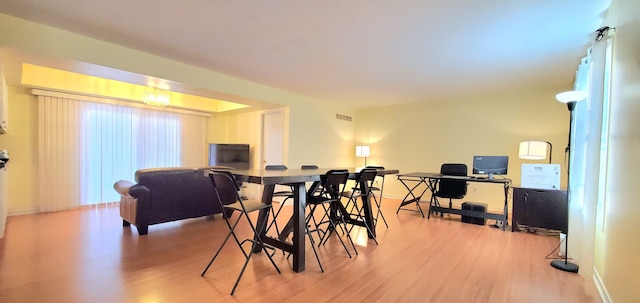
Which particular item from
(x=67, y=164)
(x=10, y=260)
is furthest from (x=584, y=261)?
(x=67, y=164)

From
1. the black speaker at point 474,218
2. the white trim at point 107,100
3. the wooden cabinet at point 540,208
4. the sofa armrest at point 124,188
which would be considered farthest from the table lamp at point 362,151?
the sofa armrest at point 124,188

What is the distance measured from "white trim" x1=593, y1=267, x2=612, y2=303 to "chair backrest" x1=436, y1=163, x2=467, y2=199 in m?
2.26

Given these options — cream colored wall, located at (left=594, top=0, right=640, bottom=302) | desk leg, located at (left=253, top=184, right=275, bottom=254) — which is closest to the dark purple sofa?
Result: desk leg, located at (left=253, top=184, right=275, bottom=254)

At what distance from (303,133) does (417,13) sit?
3.80m

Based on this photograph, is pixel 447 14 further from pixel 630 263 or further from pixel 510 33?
pixel 630 263

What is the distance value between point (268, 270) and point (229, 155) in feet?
13.9

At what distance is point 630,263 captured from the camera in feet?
5.24

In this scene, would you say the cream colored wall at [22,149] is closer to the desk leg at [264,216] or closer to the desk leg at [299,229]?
the desk leg at [264,216]

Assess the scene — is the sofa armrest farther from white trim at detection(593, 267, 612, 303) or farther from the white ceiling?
white trim at detection(593, 267, 612, 303)

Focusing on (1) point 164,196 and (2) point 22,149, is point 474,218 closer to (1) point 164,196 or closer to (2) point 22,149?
(1) point 164,196

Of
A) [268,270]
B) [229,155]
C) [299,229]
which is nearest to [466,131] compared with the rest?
[299,229]

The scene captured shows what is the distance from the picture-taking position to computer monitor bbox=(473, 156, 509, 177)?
4312 millimetres

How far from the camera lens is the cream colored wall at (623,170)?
1.59m

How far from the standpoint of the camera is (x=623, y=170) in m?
1.79
